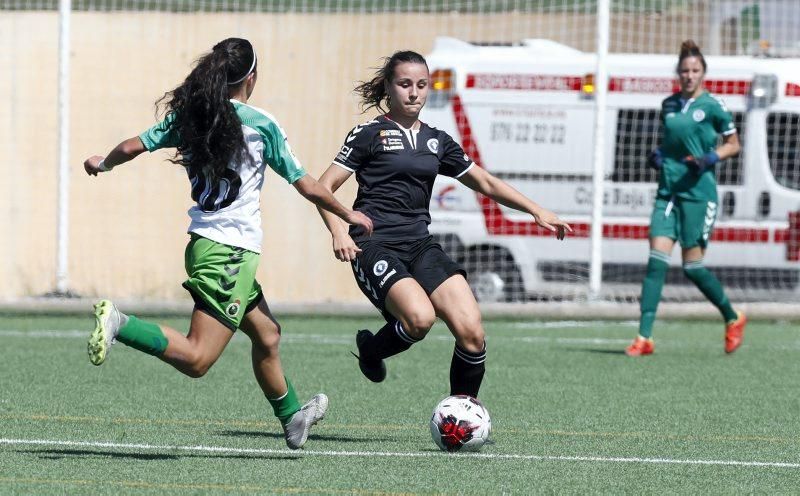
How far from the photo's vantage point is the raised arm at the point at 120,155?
6590mm

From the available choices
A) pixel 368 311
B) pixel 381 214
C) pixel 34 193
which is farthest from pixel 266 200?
pixel 381 214

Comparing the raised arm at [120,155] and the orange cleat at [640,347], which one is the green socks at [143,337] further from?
the orange cleat at [640,347]

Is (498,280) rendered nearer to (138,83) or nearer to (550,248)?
(550,248)

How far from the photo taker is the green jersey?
11398mm

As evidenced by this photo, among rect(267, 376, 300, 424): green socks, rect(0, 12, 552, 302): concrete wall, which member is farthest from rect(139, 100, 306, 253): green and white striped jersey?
rect(0, 12, 552, 302): concrete wall

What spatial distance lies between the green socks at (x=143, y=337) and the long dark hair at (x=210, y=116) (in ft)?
2.23

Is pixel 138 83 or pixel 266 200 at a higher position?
pixel 138 83

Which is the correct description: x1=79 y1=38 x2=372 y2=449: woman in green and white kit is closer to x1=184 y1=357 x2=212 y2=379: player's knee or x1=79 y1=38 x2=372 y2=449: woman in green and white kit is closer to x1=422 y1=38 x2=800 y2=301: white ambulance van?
x1=184 y1=357 x2=212 y2=379: player's knee

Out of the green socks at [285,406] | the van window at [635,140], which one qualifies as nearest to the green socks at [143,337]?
the green socks at [285,406]

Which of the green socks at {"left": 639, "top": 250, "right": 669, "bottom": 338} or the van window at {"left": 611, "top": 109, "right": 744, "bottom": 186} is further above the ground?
the van window at {"left": 611, "top": 109, "right": 744, "bottom": 186}

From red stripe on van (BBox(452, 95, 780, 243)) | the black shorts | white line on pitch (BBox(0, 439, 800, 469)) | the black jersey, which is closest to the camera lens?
white line on pitch (BBox(0, 439, 800, 469))

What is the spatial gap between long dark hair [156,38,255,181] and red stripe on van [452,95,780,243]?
9.11 meters

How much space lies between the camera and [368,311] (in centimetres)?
1437

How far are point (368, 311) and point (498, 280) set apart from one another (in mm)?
2138
